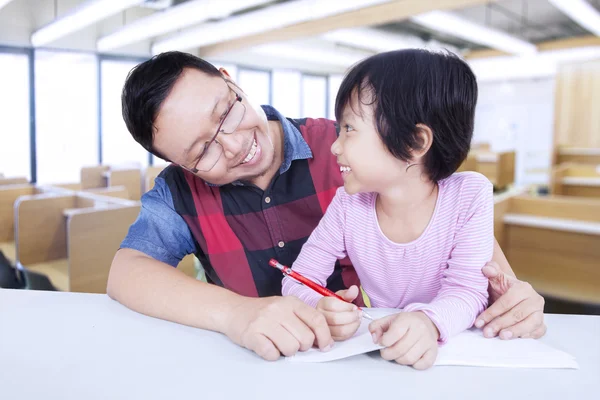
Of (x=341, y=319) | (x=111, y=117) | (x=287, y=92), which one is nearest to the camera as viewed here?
(x=341, y=319)

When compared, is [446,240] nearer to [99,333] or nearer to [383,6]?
[99,333]

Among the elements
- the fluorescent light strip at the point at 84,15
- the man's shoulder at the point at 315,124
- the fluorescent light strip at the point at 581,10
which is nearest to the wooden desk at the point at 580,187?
the fluorescent light strip at the point at 581,10

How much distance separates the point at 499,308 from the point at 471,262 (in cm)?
12

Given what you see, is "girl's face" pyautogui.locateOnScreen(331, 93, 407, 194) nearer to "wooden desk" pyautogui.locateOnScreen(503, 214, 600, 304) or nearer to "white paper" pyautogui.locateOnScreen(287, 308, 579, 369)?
"white paper" pyautogui.locateOnScreen(287, 308, 579, 369)

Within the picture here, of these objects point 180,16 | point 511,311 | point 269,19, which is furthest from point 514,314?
point 180,16

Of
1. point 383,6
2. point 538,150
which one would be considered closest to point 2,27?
point 383,6

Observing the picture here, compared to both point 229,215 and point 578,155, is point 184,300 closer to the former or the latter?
point 229,215

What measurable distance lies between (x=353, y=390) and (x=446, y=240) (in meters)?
0.45

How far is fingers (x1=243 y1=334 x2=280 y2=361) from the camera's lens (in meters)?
0.62

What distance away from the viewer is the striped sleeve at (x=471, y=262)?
77 centimetres

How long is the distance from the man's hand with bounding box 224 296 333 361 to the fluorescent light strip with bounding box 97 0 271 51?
333 centimetres

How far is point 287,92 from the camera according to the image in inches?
375

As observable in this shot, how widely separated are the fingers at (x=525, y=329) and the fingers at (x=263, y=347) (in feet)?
1.11

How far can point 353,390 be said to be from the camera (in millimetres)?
535
